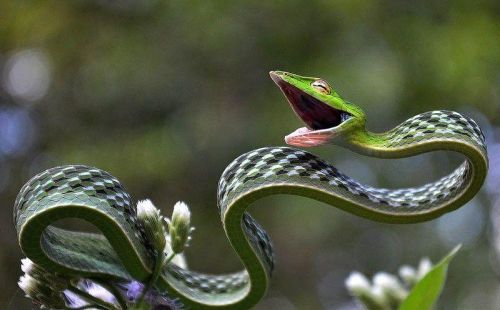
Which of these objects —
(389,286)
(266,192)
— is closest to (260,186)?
(266,192)

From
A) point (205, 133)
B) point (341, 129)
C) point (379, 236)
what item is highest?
point (341, 129)

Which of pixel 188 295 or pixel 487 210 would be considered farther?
pixel 487 210

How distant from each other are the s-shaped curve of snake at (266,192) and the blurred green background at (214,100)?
22.8ft

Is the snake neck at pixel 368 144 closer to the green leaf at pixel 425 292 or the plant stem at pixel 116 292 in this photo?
the green leaf at pixel 425 292

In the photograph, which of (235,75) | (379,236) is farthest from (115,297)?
(379,236)

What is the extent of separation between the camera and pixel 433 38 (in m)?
9.04

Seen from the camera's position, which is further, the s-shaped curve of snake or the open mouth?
the open mouth

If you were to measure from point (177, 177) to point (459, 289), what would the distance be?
379cm

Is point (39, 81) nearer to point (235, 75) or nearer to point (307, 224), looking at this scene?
point (235, 75)

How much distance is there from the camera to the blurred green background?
944 centimetres

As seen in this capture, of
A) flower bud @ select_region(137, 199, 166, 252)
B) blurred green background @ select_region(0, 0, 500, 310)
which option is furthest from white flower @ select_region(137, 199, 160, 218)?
blurred green background @ select_region(0, 0, 500, 310)

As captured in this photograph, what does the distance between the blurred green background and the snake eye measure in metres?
6.93

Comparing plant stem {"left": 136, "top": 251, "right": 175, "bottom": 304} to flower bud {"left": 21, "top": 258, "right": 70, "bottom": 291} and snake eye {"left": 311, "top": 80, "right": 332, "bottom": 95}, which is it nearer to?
flower bud {"left": 21, "top": 258, "right": 70, "bottom": 291}

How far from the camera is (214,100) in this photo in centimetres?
1076
